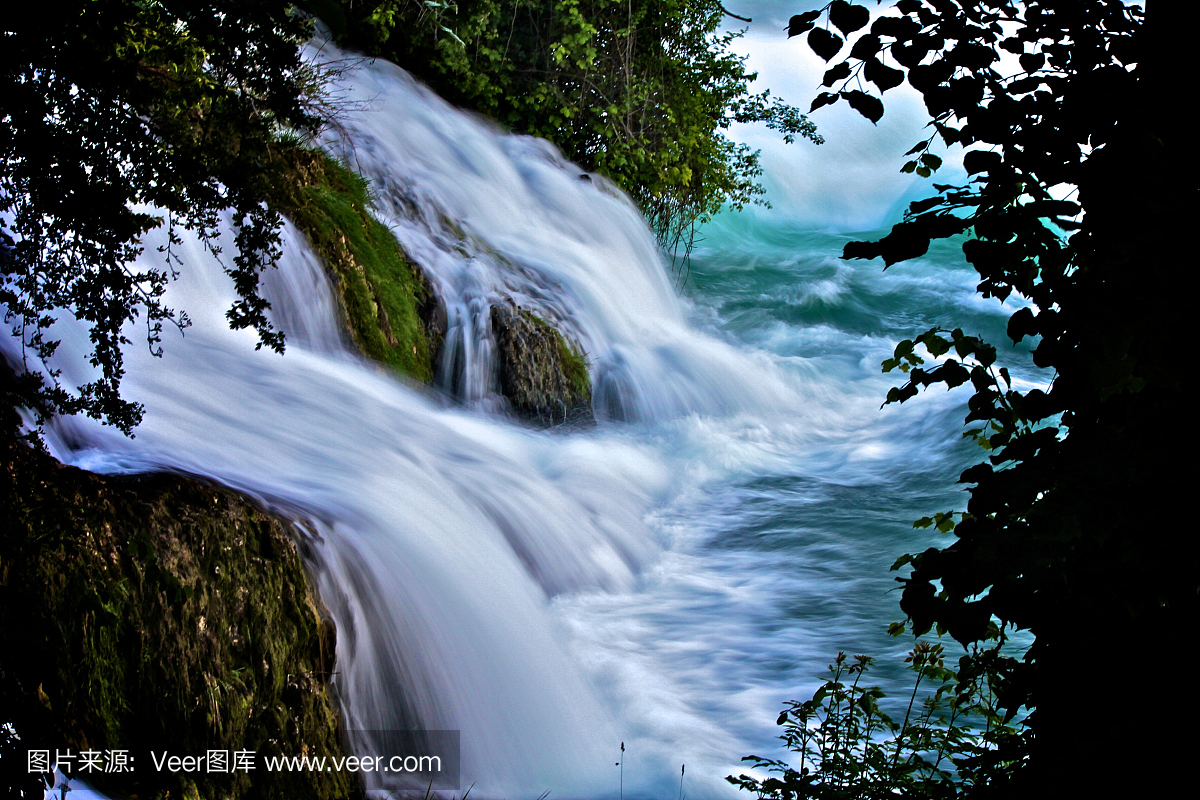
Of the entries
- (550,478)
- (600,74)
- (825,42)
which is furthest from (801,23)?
(600,74)

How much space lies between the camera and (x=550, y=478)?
5.34 metres

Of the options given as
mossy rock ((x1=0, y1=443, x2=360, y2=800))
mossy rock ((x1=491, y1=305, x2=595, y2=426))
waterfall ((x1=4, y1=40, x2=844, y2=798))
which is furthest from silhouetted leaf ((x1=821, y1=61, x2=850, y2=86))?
mossy rock ((x1=491, y1=305, x2=595, y2=426))

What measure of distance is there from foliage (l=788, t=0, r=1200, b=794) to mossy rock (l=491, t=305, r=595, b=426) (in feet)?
15.6

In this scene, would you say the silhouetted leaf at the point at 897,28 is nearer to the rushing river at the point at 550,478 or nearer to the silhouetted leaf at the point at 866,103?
the silhouetted leaf at the point at 866,103

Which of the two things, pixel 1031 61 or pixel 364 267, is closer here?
pixel 1031 61

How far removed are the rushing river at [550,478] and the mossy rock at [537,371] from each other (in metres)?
0.13

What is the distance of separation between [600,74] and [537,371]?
4564 millimetres

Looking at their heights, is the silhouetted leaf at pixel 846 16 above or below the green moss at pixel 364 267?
below

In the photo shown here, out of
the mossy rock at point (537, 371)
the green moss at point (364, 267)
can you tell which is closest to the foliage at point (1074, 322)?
the green moss at point (364, 267)

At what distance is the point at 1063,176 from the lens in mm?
1470

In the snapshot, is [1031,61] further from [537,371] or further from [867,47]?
[537,371]

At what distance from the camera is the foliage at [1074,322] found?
125 centimetres

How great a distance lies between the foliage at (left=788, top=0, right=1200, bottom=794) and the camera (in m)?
1.25

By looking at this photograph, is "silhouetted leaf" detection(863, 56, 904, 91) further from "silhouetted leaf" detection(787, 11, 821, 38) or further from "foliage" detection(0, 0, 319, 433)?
"foliage" detection(0, 0, 319, 433)
